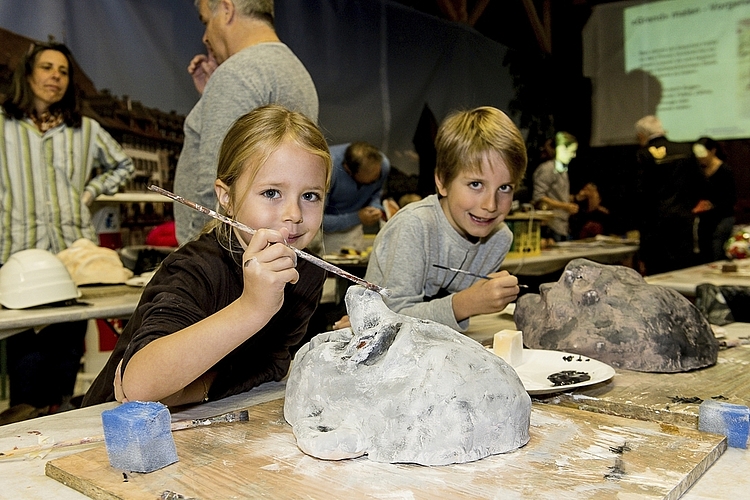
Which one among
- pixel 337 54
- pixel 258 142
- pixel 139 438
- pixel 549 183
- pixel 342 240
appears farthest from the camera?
pixel 549 183

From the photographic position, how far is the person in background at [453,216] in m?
2.01

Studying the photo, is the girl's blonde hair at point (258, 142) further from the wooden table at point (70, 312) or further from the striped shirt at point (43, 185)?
the striped shirt at point (43, 185)

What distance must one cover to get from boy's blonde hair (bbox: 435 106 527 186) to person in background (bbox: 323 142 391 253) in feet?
5.81

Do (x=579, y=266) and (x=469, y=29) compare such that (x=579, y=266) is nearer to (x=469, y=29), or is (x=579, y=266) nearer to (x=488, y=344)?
(x=488, y=344)

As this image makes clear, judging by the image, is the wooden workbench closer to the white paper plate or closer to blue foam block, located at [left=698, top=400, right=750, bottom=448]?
blue foam block, located at [left=698, top=400, right=750, bottom=448]

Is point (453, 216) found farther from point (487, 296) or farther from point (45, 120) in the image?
point (45, 120)

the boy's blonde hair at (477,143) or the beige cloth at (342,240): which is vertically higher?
the boy's blonde hair at (477,143)

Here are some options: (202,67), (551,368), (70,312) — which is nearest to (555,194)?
(202,67)

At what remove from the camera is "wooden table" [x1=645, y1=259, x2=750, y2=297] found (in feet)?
10.0

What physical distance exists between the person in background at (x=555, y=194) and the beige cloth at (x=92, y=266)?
168 inches

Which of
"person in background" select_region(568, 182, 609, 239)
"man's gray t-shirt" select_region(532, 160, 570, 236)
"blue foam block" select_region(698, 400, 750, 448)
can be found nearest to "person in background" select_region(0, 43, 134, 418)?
"blue foam block" select_region(698, 400, 750, 448)

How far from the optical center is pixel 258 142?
1.40m

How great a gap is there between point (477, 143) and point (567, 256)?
Result: 289 centimetres

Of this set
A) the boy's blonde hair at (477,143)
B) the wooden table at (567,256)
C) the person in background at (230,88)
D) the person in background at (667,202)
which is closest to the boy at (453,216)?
the boy's blonde hair at (477,143)
